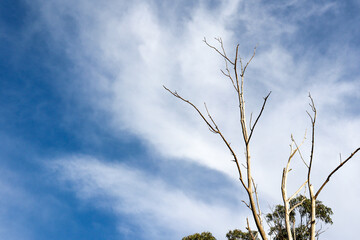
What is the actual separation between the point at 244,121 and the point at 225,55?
907 millimetres

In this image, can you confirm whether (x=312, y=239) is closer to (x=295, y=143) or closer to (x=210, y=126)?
(x=295, y=143)

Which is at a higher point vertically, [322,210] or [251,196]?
[322,210]

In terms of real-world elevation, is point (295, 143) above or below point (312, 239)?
above

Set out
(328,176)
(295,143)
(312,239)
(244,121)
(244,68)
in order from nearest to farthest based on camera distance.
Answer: (312,239) → (328,176) → (244,121) → (295,143) → (244,68)

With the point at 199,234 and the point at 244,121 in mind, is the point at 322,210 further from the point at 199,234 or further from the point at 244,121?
the point at 244,121

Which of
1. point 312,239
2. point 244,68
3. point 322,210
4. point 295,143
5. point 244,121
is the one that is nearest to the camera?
point 312,239

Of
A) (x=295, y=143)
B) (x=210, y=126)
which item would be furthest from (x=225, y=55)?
(x=295, y=143)

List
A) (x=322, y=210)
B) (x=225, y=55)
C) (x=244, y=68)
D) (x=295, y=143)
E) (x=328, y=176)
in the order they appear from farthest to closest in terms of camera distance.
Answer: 1. (x=322, y=210)
2. (x=225, y=55)
3. (x=244, y=68)
4. (x=295, y=143)
5. (x=328, y=176)

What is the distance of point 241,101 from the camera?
7.10 ft

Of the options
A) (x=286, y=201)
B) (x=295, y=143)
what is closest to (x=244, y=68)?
(x=295, y=143)

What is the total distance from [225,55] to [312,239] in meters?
1.77

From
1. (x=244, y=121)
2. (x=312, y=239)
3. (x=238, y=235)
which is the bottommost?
(x=312, y=239)

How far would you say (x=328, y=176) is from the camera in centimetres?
188

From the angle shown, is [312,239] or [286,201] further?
[286,201]
